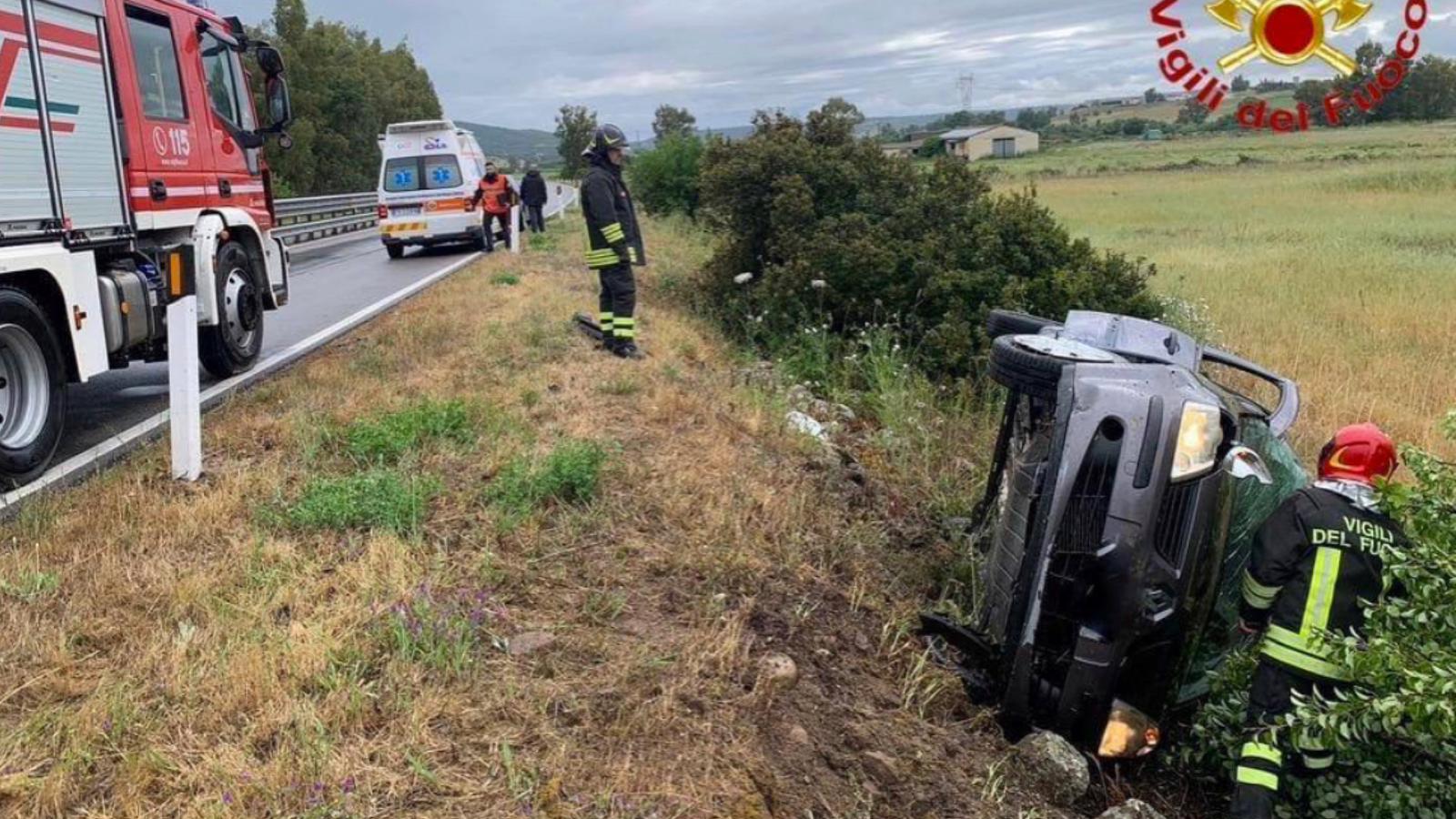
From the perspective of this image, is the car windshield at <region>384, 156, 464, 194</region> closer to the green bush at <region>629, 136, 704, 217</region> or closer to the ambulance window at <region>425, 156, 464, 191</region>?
the ambulance window at <region>425, 156, 464, 191</region>

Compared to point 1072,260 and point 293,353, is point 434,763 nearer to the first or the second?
point 293,353

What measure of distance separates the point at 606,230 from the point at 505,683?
530 cm

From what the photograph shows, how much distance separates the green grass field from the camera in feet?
27.9

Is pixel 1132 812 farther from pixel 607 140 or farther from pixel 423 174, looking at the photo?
pixel 423 174

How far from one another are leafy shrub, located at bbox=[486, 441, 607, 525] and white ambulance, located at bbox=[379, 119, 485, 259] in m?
14.3

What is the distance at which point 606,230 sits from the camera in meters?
7.85

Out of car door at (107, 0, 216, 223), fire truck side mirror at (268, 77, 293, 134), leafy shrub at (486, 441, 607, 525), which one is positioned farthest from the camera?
fire truck side mirror at (268, 77, 293, 134)

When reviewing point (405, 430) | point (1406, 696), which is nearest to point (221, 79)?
point (405, 430)

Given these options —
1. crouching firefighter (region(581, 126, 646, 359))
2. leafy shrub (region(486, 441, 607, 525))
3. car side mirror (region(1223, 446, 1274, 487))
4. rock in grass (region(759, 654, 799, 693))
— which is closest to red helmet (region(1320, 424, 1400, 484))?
car side mirror (region(1223, 446, 1274, 487))

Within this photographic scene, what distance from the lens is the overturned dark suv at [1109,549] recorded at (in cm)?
312

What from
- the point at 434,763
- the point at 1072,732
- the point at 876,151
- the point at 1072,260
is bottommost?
the point at 1072,732

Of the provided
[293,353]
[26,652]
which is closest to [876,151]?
[293,353]

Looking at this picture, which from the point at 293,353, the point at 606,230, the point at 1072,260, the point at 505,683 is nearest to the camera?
the point at 505,683

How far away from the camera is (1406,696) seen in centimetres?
266
